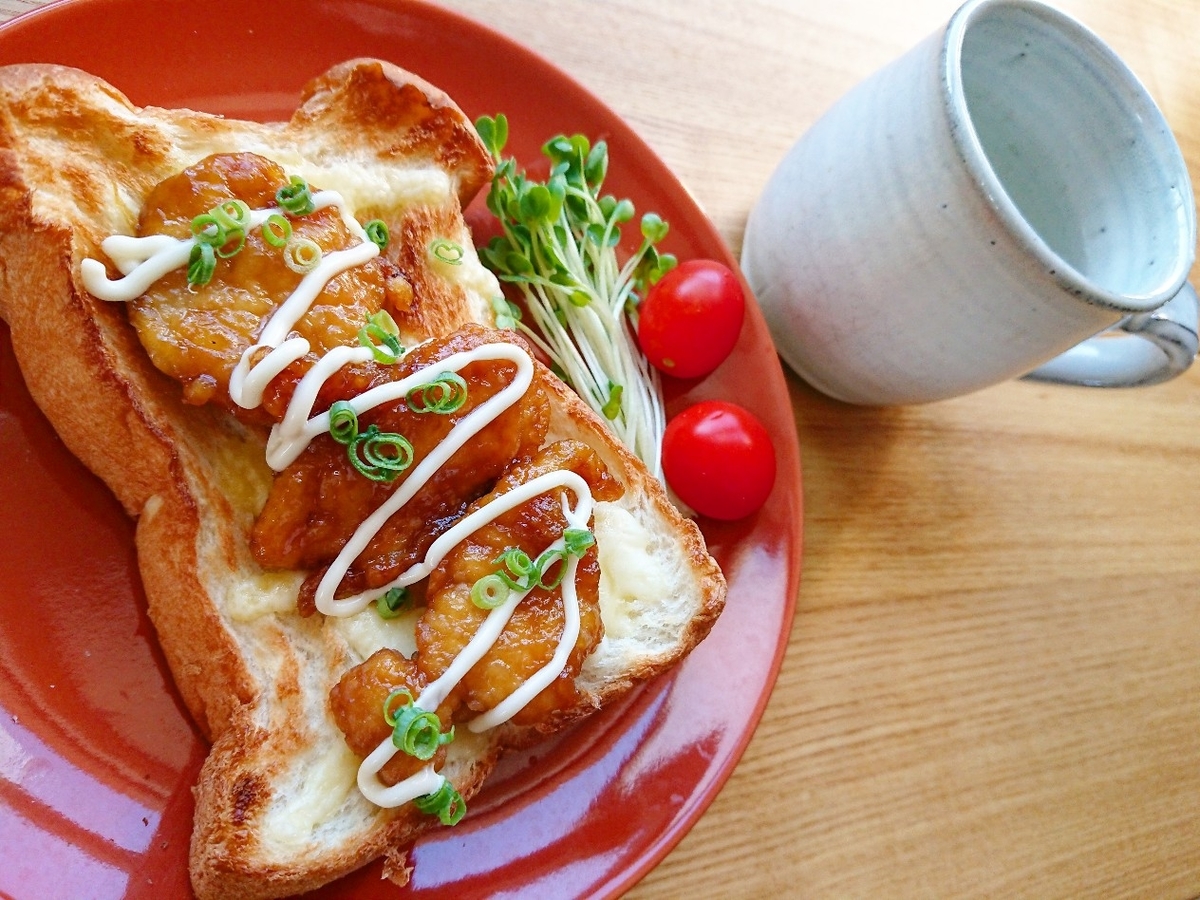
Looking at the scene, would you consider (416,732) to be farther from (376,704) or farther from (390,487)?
(390,487)

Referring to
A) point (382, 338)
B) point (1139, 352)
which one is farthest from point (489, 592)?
point (1139, 352)

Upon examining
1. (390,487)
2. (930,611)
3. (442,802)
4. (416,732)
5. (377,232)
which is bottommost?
(930,611)

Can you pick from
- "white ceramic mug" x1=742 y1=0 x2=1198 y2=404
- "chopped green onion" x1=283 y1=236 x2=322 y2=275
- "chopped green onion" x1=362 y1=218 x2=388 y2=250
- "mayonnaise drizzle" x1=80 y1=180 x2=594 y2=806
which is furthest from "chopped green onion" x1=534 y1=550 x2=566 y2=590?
"white ceramic mug" x1=742 y1=0 x2=1198 y2=404

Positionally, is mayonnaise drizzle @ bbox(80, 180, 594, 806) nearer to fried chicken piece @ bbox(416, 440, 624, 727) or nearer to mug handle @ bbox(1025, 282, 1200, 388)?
fried chicken piece @ bbox(416, 440, 624, 727)

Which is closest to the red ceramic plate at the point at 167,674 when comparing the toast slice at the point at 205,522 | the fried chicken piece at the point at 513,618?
the toast slice at the point at 205,522

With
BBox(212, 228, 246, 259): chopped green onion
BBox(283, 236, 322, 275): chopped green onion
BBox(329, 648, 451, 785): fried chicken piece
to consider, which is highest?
BBox(212, 228, 246, 259): chopped green onion

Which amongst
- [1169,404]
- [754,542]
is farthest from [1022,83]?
[1169,404]
